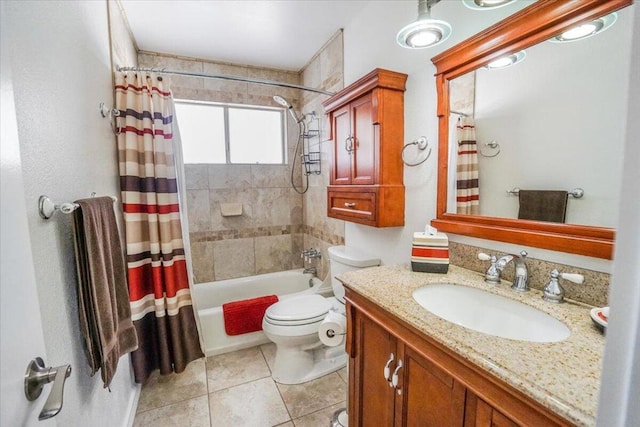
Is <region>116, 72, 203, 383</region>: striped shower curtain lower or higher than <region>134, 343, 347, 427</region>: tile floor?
higher

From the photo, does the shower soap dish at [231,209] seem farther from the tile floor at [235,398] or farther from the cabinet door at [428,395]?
the cabinet door at [428,395]

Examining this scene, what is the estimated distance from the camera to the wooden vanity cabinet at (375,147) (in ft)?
5.16

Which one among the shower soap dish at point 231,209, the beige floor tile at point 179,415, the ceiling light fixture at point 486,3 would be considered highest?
the ceiling light fixture at point 486,3

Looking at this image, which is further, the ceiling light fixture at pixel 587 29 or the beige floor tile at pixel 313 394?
the beige floor tile at pixel 313 394

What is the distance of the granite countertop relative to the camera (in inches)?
21.2

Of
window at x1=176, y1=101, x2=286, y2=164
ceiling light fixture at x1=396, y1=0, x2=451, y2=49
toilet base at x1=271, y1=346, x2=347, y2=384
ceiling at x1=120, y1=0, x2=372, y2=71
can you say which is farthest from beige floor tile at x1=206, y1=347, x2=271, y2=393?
ceiling at x1=120, y1=0, x2=372, y2=71

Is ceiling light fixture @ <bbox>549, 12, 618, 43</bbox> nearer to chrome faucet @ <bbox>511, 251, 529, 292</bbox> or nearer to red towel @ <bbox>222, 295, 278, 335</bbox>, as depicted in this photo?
chrome faucet @ <bbox>511, 251, 529, 292</bbox>

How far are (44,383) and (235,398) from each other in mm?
1515

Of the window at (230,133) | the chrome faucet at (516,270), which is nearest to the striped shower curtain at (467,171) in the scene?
the chrome faucet at (516,270)

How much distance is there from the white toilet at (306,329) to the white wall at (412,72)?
22 centimetres

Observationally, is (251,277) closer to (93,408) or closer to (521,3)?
(93,408)

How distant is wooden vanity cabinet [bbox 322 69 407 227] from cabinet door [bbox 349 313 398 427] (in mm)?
660

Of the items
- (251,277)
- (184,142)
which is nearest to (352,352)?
(251,277)

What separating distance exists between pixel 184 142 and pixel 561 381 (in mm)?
2996
